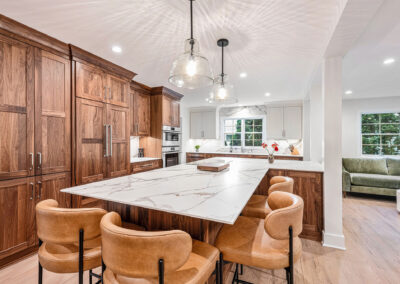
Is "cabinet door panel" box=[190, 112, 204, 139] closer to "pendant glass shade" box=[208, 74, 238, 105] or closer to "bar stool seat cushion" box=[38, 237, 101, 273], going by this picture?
"pendant glass shade" box=[208, 74, 238, 105]

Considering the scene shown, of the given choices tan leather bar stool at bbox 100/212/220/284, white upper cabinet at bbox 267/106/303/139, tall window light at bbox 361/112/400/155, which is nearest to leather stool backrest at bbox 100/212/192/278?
tan leather bar stool at bbox 100/212/220/284

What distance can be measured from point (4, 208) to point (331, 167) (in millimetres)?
3519

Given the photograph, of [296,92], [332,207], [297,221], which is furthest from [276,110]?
[297,221]

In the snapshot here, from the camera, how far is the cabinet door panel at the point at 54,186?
2148 mm

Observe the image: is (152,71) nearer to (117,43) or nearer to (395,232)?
(117,43)

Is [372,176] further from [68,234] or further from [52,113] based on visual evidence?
[52,113]

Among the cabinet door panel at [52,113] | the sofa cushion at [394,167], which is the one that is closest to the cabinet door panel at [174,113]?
the cabinet door panel at [52,113]

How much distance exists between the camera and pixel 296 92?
4.57 metres

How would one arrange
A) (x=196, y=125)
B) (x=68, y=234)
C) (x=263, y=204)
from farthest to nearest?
(x=196, y=125), (x=263, y=204), (x=68, y=234)

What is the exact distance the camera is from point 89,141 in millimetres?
2631

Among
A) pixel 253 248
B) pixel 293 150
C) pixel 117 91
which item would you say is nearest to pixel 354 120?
pixel 293 150

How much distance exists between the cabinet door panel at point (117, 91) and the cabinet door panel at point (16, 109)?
0.98 meters

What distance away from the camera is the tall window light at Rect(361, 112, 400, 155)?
5.05 meters

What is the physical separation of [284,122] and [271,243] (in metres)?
4.90
